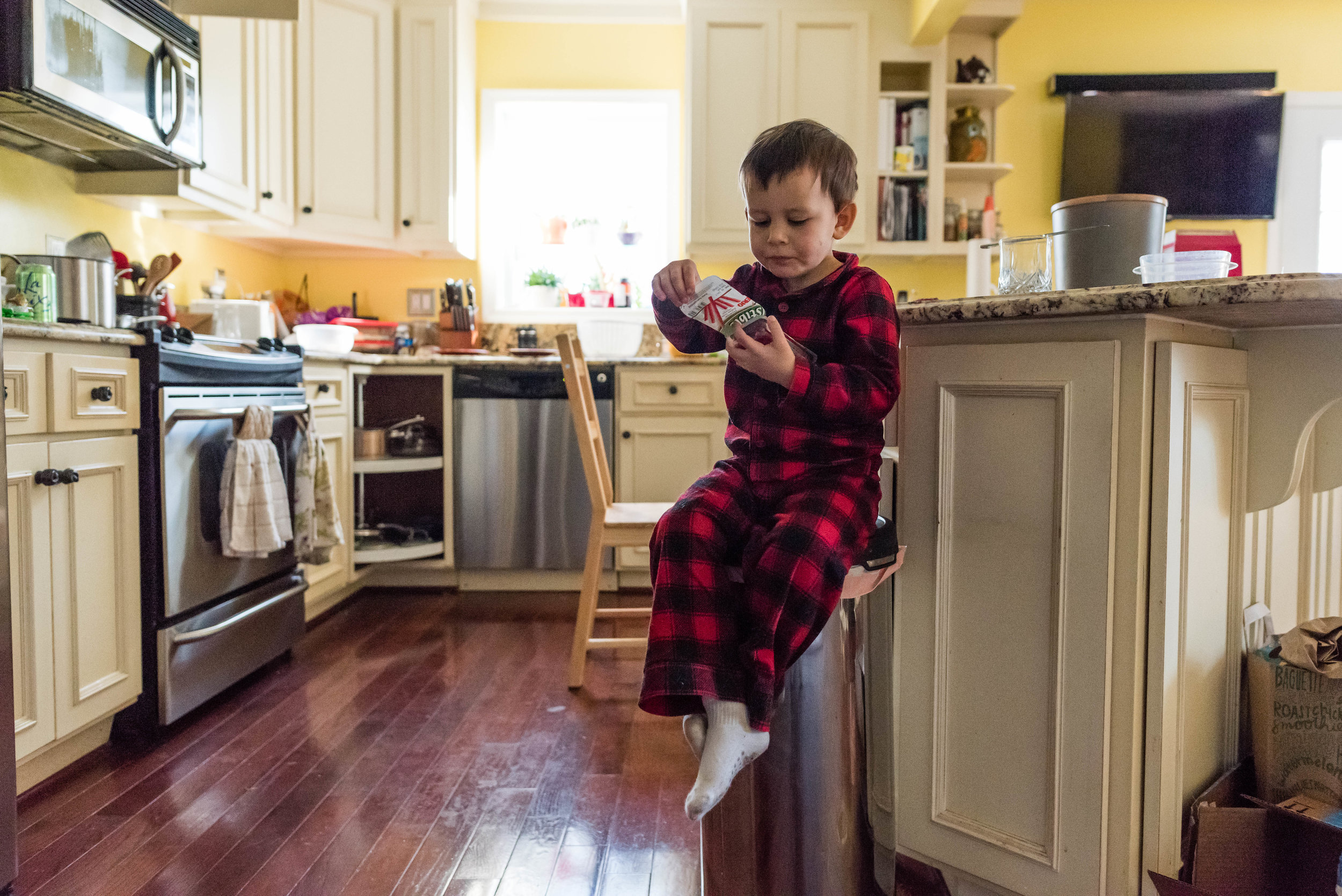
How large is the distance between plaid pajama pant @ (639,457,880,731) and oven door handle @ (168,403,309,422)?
51.9 inches

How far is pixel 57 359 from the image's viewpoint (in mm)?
1604

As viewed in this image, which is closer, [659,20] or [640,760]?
[640,760]

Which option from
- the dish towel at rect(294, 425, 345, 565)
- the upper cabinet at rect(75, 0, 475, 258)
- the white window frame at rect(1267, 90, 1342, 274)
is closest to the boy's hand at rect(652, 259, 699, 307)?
the dish towel at rect(294, 425, 345, 565)

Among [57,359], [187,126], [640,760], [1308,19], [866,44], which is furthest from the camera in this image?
[1308,19]

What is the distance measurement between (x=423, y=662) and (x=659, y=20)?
112 inches

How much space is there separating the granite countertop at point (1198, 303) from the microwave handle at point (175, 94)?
2.09 m

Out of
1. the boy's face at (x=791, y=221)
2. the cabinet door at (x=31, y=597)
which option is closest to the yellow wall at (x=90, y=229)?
the cabinet door at (x=31, y=597)

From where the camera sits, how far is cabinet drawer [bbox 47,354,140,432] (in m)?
1.60

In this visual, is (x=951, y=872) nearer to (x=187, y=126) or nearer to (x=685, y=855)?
(x=685, y=855)

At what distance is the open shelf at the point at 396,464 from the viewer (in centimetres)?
305

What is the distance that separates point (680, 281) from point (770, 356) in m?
0.18

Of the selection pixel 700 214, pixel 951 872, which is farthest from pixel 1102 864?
pixel 700 214

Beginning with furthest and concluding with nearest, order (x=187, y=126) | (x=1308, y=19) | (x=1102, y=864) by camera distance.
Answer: (x=1308, y=19), (x=187, y=126), (x=1102, y=864)

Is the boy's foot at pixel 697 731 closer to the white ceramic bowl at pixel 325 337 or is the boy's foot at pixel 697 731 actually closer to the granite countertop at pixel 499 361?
the granite countertop at pixel 499 361
